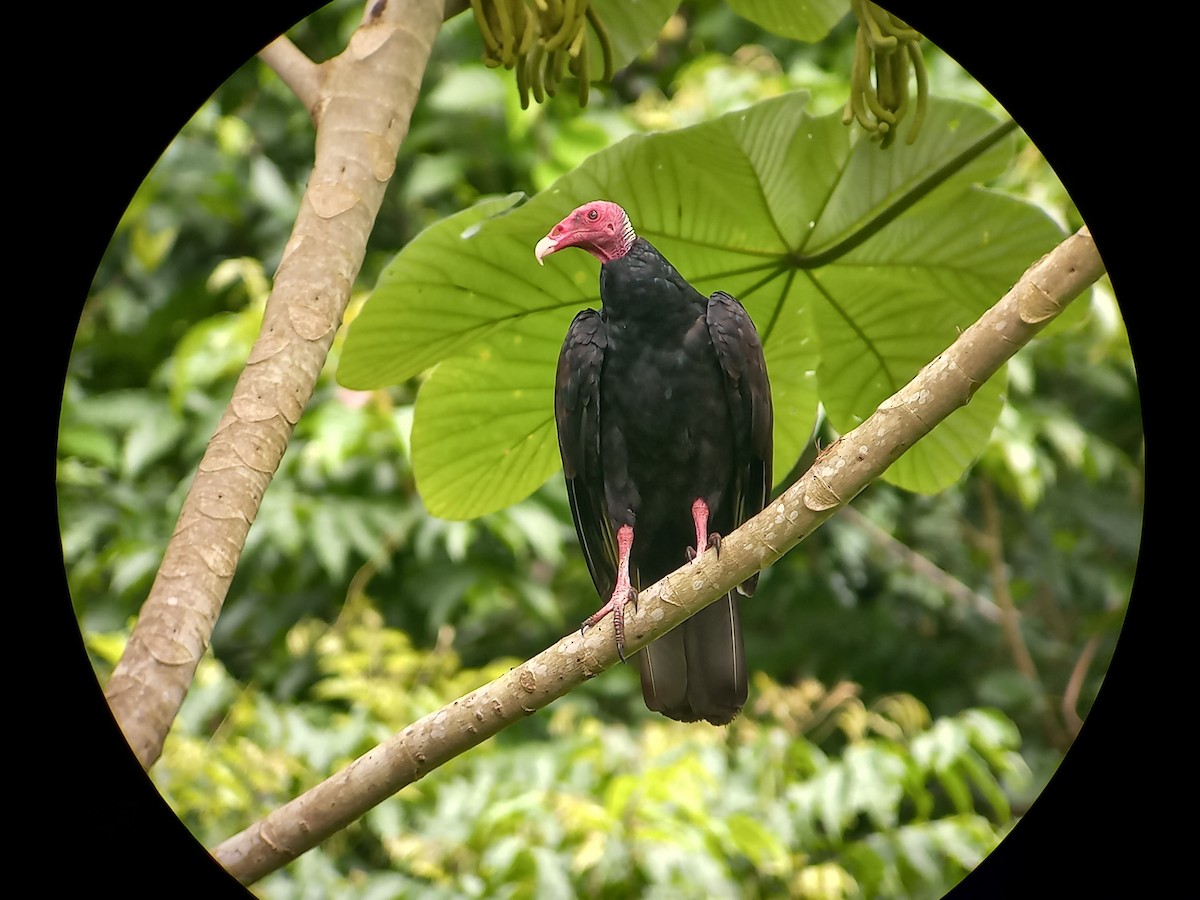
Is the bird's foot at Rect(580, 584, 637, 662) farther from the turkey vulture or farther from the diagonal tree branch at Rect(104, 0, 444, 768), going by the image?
the diagonal tree branch at Rect(104, 0, 444, 768)

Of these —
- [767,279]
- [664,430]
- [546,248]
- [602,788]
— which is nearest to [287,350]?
[546,248]

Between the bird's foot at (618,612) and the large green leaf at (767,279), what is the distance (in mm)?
195

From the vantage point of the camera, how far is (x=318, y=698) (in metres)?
1.56

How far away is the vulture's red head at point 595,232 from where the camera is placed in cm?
123

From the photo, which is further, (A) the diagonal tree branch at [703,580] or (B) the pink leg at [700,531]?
(B) the pink leg at [700,531]

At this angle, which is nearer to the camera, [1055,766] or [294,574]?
[1055,766]

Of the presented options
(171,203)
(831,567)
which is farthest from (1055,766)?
(171,203)

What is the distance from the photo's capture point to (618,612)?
1.17 metres

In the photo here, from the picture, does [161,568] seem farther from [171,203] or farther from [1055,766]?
[1055,766]

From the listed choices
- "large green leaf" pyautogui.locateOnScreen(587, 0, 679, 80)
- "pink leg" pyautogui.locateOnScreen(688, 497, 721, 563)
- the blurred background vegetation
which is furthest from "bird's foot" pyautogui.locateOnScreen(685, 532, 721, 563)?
"large green leaf" pyautogui.locateOnScreen(587, 0, 679, 80)

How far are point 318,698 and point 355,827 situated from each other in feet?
0.98

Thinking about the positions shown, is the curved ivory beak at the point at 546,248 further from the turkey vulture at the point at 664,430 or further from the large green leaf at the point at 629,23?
the large green leaf at the point at 629,23

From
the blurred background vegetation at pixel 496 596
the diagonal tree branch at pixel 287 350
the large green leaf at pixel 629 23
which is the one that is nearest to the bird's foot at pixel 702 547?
the blurred background vegetation at pixel 496 596

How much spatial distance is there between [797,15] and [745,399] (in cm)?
51
